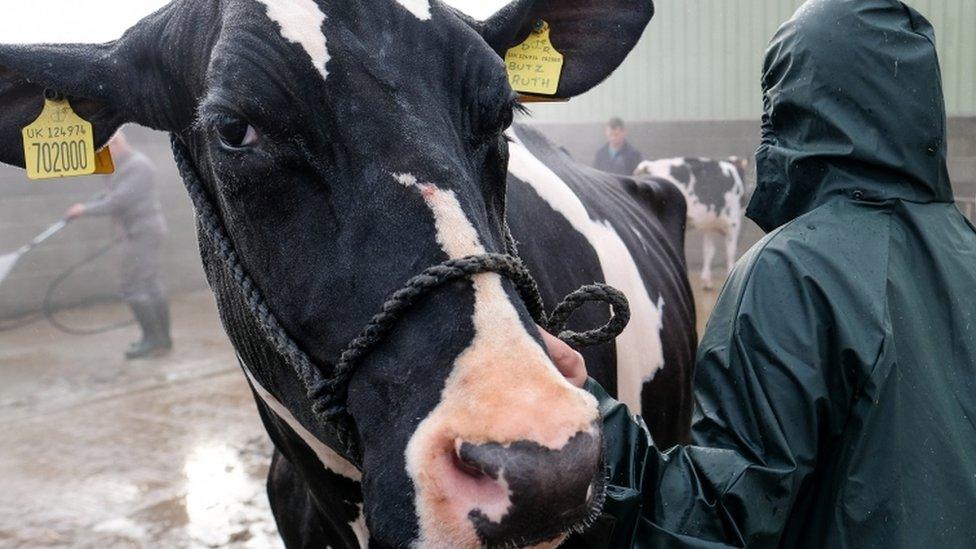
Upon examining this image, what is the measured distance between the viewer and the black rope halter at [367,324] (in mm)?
1359

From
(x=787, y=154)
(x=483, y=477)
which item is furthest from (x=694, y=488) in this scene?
(x=787, y=154)

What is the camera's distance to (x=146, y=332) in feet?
27.1

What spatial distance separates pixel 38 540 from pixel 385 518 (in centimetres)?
380

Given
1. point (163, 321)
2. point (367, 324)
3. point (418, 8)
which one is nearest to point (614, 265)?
point (418, 8)

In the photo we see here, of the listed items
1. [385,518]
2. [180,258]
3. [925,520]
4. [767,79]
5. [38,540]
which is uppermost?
[767,79]

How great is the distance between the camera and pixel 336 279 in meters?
1.47

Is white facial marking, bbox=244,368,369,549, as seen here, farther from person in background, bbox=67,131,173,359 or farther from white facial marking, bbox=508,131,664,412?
person in background, bbox=67,131,173,359

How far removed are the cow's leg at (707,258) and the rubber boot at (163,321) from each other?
18.4 feet

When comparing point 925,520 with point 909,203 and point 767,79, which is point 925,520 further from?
point 767,79

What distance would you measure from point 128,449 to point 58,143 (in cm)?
400

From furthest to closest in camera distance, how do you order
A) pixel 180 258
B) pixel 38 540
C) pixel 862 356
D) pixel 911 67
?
pixel 180 258, pixel 38 540, pixel 911 67, pixel 862 356

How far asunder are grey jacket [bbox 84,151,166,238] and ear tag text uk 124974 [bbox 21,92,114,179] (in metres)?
6.50

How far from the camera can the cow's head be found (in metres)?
1.23

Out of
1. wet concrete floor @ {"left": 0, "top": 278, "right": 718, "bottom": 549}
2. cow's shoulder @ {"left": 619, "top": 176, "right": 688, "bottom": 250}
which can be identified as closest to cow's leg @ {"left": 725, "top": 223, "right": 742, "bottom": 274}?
wet concrete floor @ {"left": 0, "top": 278, "right": 718, "bottom": 549}
